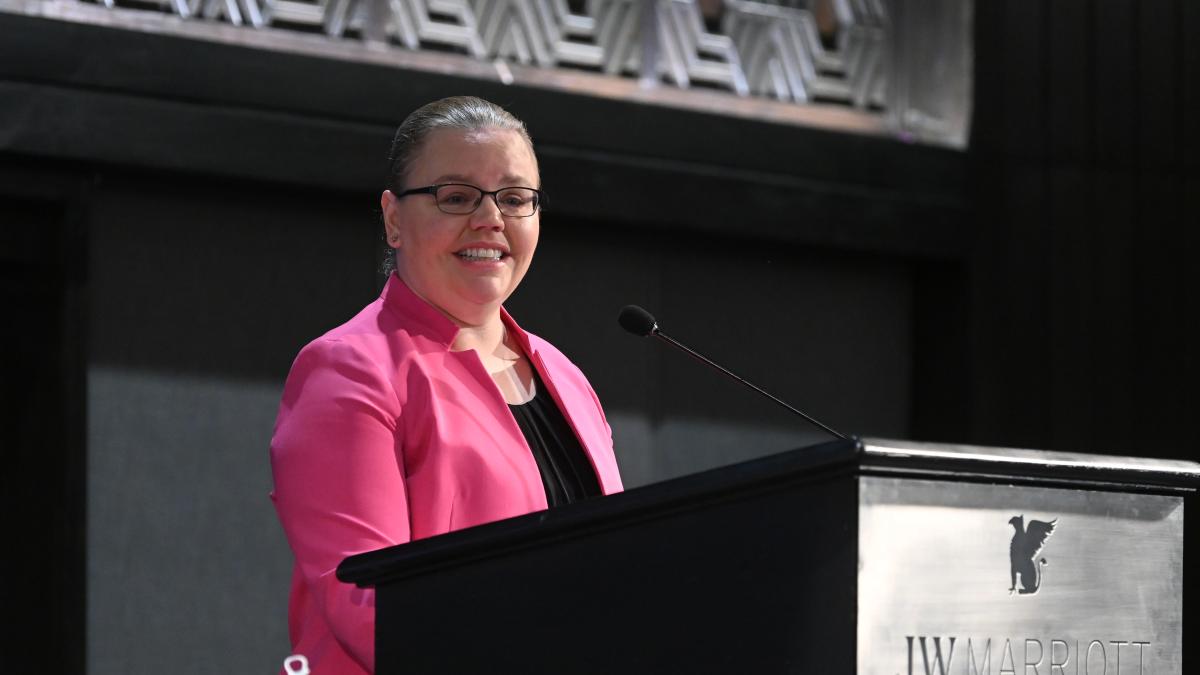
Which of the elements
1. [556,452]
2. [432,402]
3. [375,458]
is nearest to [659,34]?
[556,452]

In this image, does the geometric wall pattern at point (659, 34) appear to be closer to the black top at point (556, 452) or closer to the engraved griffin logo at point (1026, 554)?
the black top at point (556, 452)

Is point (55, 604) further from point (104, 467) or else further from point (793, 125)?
point (793, 125)

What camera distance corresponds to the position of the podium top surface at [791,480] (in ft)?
4.88

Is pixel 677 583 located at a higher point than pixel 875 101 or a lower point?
lower

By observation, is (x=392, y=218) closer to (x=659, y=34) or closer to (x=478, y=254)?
(x=478, y=254)

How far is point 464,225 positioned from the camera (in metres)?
2.17

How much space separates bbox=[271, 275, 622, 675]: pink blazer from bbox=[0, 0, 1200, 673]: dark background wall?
2.61 m

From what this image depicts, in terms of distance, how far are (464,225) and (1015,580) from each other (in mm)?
859

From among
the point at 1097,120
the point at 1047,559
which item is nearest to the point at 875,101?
the point at 1097,120

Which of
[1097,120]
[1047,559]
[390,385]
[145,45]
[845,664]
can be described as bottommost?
[845,664]

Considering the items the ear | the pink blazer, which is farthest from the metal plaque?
the ear

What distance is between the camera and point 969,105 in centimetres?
596

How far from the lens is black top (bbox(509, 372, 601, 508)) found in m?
2.14

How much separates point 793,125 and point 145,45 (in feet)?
6.60
